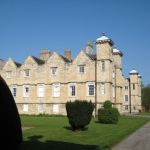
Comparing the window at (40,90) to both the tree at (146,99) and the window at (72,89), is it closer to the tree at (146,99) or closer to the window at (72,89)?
the window at (72,89)

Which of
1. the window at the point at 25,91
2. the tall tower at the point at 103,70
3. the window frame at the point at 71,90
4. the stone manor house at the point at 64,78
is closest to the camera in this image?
the tall tower at the point at 103,70

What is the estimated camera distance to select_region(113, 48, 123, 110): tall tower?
53781 mm

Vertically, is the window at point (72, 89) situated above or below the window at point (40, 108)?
above

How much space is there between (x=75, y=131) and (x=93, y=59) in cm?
2761

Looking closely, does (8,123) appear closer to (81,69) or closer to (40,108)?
(81,69)

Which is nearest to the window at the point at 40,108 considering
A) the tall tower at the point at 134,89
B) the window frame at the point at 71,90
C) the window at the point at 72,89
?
the window frame at the point at 71,90

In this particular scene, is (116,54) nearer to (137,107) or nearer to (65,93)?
(65,93)

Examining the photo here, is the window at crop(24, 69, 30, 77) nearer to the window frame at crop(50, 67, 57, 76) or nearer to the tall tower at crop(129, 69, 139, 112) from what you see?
the window frame at crop(50, 67, 57, 76)

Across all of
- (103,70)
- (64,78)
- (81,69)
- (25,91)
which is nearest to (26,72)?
(25,91)

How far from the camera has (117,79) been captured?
55.8 metres

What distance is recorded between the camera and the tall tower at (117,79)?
176 ft

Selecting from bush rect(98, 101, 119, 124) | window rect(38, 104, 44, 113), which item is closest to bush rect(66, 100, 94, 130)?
bush rect(98, 101, 119, 124)

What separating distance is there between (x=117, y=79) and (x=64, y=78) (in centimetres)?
1010

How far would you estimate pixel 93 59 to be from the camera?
49062 millimetres
